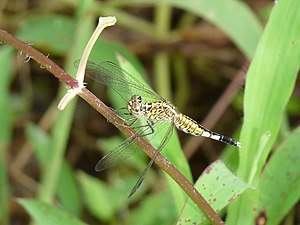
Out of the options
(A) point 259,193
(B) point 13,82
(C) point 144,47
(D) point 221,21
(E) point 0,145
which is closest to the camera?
(A) point 259,193

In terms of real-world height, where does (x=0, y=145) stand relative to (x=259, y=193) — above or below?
above

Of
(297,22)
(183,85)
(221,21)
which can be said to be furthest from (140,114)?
(183,85)

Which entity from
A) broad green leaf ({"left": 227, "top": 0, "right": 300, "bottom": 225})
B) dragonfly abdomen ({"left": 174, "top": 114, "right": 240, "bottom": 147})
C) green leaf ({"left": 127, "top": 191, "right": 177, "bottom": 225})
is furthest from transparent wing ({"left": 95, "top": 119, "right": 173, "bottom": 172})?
green leaf ({"left": 127, "top": 191, "right": 177, "bottom": 225})

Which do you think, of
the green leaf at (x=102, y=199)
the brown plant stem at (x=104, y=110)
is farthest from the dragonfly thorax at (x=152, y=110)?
the green leaf at (x=102, y=199)

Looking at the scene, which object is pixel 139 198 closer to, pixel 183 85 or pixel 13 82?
pixel 183 85

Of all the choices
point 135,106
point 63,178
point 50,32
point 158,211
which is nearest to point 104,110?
point 135,106

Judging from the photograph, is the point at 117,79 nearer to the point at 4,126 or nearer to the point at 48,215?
the point at 48,215
